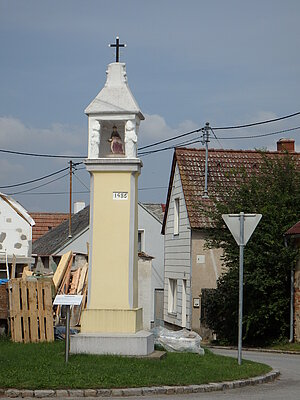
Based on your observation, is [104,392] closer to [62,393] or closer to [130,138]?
[62,393]

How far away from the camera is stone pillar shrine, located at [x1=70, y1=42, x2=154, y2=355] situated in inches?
617

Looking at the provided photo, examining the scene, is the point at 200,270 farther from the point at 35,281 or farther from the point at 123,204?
the point at 123,204

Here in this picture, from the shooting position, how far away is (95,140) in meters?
16.8

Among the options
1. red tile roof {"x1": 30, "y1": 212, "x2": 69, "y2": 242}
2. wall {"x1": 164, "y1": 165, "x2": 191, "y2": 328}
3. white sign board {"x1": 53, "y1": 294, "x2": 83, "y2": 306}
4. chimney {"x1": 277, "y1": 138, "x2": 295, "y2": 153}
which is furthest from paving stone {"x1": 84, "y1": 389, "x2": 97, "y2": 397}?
red tile roof {"x1": 30, "y1": 212, "x2": 69, "y2": 242}

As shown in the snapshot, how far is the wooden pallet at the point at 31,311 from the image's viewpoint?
1888 centimetres

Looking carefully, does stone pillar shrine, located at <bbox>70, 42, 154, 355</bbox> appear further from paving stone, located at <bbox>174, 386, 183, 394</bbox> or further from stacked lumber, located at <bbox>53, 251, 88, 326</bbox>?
stacked lumber, located at <bbox>53, 251, 88, 326</bbox>

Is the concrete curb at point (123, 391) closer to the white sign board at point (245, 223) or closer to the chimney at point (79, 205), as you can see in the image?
the white sign board at point (245, 223)

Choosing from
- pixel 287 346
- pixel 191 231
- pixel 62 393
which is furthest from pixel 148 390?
pixel 191 231

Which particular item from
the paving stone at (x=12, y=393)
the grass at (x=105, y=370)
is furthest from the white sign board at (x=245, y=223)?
the paving stone at (x=12, y=393)

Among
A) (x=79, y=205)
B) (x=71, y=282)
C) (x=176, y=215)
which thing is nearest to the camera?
(x=71, y=282)

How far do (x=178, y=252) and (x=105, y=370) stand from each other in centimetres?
2174

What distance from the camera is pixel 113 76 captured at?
17.1m

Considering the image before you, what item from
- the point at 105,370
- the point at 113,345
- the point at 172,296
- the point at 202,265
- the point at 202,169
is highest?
the point at 202,169

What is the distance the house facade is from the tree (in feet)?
10.3
